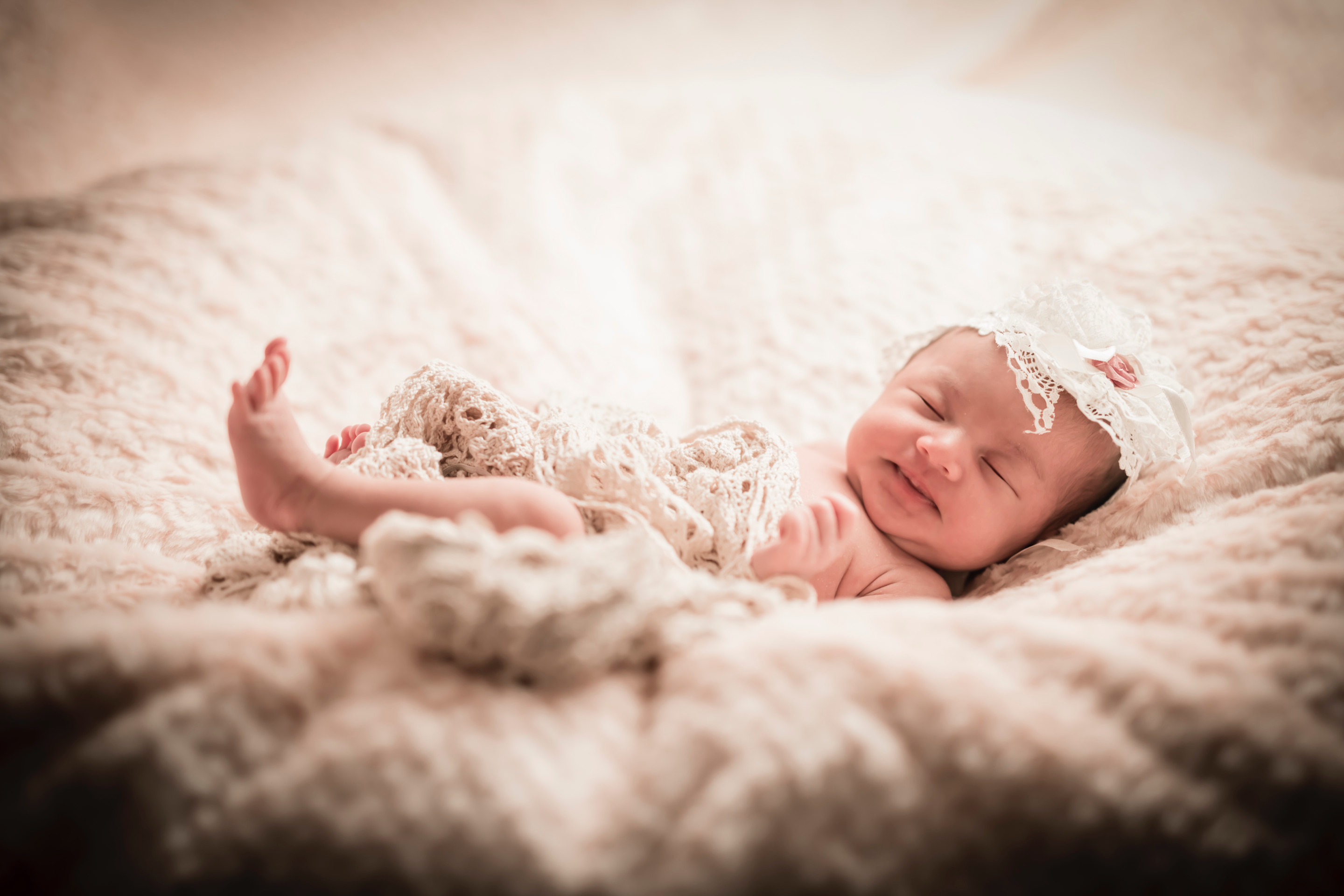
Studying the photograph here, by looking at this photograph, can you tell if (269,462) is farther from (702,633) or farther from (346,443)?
(702,633)

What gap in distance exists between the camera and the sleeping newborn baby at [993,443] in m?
0.87

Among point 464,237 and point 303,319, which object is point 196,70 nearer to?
point 464,237

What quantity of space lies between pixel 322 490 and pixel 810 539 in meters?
0.50

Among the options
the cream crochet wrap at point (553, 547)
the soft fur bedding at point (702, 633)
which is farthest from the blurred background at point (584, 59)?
the cream crochet wrap at point (553, 547)

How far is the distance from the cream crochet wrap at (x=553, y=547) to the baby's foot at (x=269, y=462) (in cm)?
3

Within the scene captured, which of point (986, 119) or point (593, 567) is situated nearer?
point (593, 567)

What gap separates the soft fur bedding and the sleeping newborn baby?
60 mm

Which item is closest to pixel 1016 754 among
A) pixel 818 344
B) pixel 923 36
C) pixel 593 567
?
pixel 593 567

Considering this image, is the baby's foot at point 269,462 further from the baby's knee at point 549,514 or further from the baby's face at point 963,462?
the baby's face at point 963,462

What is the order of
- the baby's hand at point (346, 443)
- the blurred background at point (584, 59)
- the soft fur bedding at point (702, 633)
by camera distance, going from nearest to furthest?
1. the soft fur bedding at point (702, 633)
2. the baby's hand at point (346, 443)
3. the blurred background at point (584, 59)

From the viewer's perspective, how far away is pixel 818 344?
3.97 feet

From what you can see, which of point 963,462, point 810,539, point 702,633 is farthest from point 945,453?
point 702,633

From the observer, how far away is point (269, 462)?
68cm

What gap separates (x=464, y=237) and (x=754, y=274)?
0.57 m
